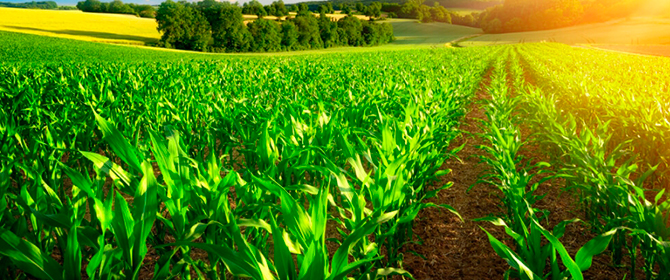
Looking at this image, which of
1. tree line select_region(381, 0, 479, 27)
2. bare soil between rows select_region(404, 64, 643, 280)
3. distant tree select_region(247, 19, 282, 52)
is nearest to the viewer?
A: bare soil between rows select_region(404, 64, 643, 280)

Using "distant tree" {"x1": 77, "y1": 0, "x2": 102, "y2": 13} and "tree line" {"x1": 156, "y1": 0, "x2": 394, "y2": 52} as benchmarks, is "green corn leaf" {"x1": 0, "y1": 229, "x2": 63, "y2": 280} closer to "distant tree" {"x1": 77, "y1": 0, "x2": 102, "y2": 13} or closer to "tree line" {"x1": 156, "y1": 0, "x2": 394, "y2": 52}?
"tree line" {"x1": 156, "y1": 0, "x2": 394, "y2": 52}

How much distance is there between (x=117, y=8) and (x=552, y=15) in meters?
107

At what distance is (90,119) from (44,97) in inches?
120

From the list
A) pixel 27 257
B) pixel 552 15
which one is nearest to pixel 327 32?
pixel 552 15

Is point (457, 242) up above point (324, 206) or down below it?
below

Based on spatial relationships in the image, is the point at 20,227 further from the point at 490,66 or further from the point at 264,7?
the point at 264,7

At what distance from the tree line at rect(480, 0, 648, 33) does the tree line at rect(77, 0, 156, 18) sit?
3431 inches

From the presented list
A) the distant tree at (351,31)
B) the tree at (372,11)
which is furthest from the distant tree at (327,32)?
the tree at (372,11)

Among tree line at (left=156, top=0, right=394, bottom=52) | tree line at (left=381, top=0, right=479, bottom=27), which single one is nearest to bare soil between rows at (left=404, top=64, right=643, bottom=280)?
tree line at (left=156, top=0, right=394, bottom=52)

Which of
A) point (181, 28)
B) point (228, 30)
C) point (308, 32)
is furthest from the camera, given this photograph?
point (308, 32)

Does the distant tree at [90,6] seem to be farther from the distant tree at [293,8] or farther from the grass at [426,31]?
the grass at [426,31]

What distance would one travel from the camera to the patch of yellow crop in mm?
53375

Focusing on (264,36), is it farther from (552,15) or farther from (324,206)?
(552,15)

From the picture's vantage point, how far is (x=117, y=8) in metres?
90.5
